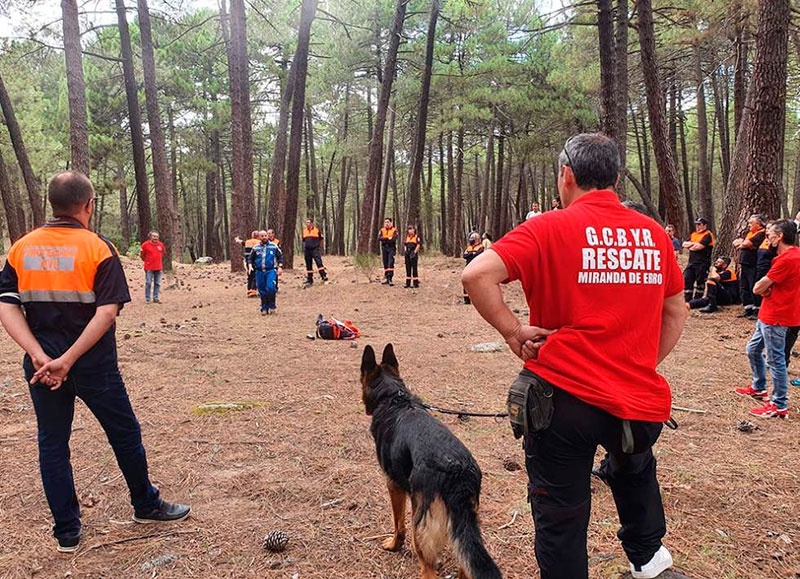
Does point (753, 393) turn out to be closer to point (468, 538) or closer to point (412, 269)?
point (468, 538)

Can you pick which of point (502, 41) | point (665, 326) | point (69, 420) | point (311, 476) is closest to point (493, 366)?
point (311, 476)

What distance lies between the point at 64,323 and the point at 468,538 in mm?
2465

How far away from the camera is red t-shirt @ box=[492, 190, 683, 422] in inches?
77.9

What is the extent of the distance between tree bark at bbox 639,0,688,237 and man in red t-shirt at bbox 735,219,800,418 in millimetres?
7053

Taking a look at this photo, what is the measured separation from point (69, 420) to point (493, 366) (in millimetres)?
5385

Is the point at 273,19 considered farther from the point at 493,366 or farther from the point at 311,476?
the point at 311,476

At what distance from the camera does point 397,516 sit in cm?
295

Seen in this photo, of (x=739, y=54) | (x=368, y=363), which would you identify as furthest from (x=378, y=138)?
(x=368, y=363)

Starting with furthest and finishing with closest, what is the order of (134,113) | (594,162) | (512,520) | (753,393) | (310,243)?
1. (134,113)
2. (310,243)
3. (753,393)
4. (512,520)
5. (594,162)

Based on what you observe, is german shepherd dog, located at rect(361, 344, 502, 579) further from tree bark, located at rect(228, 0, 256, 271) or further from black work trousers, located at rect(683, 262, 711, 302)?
tree bark, located at rect(228, 0, 256, 271)

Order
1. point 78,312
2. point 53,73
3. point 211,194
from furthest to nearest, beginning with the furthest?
point 211,194
point 53,73
point 78,312

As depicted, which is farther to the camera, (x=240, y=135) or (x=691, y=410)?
(x=240, y=135)

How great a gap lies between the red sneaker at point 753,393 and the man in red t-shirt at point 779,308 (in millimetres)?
314

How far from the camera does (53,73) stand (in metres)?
29.2
